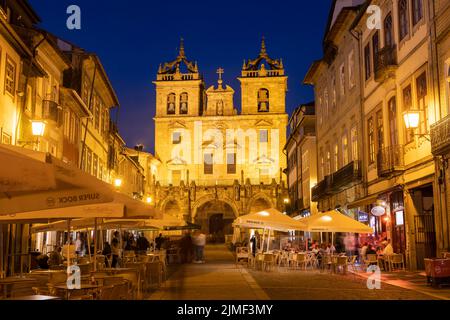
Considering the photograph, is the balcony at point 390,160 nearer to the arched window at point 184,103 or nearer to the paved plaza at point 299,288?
the paved plaza at point 299,288

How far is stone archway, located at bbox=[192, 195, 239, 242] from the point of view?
72.8 metres

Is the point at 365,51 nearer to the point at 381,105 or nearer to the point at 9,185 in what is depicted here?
the point at 381,105

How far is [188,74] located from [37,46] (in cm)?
5574

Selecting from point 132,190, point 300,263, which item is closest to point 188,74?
point 132,190

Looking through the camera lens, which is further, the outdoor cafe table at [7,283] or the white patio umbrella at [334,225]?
the white patio umbrella at [334,225]

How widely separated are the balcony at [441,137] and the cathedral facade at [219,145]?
5391 centimetres

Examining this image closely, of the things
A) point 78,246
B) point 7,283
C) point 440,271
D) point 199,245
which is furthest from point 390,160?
point 78,246

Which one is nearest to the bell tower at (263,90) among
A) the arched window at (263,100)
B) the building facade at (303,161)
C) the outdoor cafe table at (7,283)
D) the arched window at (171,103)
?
the arched window at (263,100)

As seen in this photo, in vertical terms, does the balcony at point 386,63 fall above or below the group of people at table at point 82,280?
above

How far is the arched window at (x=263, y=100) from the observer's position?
7725 cm

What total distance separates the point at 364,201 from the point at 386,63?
21.0 feet

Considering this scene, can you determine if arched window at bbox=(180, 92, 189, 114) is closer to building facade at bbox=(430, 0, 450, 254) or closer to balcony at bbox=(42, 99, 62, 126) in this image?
balcony at bbox=(42, 99, 62, 126)

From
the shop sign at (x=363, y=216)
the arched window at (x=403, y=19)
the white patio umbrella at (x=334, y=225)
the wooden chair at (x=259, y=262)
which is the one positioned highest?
the arched window at (x=403, y=19)

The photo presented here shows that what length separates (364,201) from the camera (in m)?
25.9
